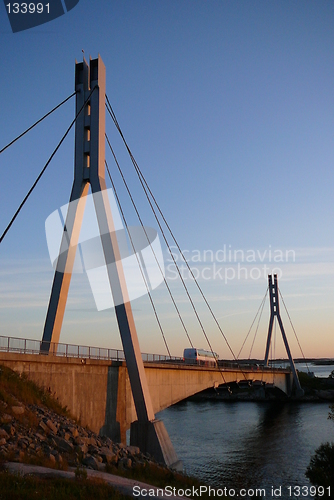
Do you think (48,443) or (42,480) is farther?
(48,443)

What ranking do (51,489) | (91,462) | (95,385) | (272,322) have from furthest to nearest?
(272,322) → (95,385) → (91,462) → (51,489)

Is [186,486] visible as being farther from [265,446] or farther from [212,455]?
[265,446]

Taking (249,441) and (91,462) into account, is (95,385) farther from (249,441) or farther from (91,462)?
(249,441)

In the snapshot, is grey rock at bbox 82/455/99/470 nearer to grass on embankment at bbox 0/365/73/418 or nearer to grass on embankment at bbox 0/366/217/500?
grass on embankment at bbox 0/366/217/500

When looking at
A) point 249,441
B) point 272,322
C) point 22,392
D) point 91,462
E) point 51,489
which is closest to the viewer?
point 51,489

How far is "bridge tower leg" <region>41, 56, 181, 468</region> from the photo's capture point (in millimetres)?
22297

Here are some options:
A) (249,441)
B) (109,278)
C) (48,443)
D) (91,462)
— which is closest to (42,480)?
(91,462)

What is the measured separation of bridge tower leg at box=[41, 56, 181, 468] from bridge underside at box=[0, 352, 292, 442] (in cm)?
177

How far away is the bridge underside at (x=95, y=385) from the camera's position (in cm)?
1942

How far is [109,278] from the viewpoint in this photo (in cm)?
2273

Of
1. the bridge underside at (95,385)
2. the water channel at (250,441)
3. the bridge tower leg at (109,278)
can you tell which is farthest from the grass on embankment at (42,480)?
the water channel at (250,441)

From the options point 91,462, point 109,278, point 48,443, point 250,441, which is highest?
point 109,278

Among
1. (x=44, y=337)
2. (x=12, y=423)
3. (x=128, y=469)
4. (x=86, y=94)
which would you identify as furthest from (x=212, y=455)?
(x=86, y=94)

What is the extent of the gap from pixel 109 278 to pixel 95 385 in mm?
5577
